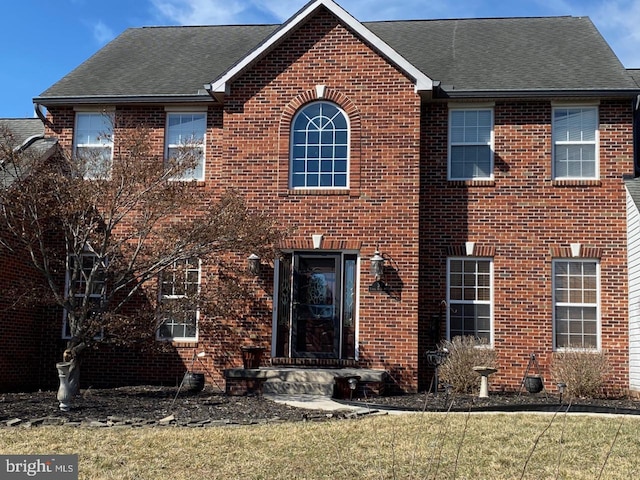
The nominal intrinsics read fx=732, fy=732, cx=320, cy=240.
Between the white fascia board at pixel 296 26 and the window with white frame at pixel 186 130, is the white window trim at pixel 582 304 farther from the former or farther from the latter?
the window with white frame at pixel 186 130

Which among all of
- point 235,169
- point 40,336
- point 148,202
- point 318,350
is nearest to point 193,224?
point 148,202

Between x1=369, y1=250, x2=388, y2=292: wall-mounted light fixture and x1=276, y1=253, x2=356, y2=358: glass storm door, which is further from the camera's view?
x1=276, y1=253, x2=356, y2=358: glass storm door

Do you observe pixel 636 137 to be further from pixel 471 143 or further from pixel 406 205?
pixel 406 205

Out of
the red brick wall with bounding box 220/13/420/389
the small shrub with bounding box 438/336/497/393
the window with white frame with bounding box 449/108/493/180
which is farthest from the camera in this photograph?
the window with white frame with bounding box 449/108/493/180

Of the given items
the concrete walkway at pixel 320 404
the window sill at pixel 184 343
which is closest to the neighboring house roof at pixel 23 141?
the window sill at pixel 184 343

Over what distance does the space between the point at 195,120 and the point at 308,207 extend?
10.8 ft

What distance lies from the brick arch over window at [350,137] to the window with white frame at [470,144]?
2011 mm

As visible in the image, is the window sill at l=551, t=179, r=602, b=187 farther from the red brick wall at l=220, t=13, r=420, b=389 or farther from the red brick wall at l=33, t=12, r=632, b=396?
the red brick wall at l=220, t=13, r=420, b=389

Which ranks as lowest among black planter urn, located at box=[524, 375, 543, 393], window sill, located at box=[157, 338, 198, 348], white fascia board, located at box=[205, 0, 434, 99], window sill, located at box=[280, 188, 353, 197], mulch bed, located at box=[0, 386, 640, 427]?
mulch bed, located at box=[0, 386, 640, 427]

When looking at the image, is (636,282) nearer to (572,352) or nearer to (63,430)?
(572,352)

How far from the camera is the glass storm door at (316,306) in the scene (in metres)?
14.0

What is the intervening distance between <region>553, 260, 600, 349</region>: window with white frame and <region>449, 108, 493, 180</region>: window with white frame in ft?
7.85

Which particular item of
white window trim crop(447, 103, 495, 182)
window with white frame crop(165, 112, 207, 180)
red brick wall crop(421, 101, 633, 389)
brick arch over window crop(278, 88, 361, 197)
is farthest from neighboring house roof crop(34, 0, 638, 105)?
brick arch over window crop(278, 88, 361, 197)

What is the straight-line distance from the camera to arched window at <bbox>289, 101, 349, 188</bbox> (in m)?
14.4
